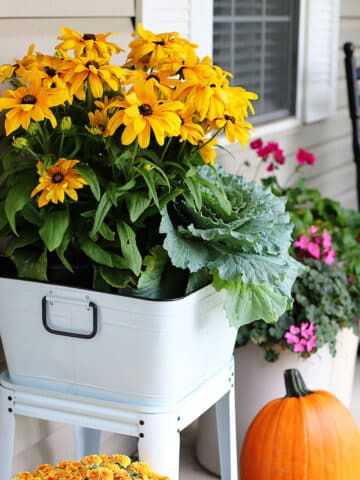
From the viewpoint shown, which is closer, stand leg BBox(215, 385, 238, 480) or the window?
stand leg BBox(215, 385, 238, 480)

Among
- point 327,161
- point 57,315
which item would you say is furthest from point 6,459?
point 327,161

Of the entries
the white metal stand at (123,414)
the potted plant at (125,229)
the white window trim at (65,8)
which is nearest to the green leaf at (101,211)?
the potted plant at (125,229)

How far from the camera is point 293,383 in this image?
2.10m

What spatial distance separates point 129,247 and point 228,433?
642 millimetres

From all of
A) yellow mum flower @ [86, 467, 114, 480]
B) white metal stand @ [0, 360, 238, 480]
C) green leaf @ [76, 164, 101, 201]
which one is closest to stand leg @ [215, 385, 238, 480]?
white metal stand @ [0, 360, 238, 480]

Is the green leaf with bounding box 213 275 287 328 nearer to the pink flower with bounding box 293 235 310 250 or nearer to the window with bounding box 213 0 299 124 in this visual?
the pink flower with bounding box 293 235 310 250

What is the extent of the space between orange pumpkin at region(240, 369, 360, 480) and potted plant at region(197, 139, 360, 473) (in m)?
0.16

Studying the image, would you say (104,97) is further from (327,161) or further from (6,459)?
(327,161)

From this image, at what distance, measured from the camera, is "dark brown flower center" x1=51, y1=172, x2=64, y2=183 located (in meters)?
1.48

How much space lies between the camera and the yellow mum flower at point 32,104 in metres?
1.45

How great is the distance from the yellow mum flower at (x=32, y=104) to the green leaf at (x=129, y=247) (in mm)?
230

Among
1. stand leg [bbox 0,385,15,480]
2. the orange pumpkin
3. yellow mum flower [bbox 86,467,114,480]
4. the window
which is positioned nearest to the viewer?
yellow mum flower [bbox 86,467,114,480]

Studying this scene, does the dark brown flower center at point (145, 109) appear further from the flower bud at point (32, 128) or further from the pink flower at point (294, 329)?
the pink flower at point (294, 329)

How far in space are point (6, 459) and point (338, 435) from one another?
2.75ft
